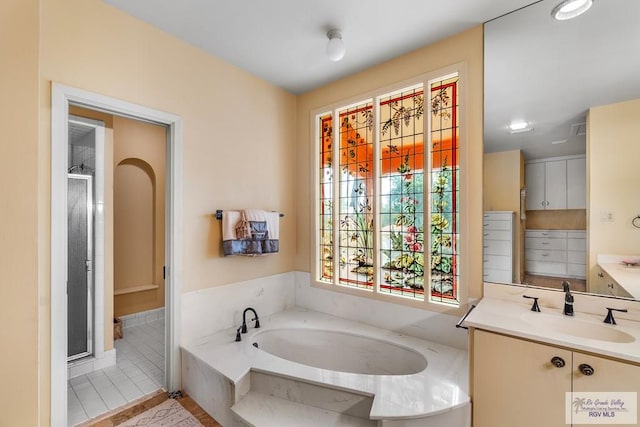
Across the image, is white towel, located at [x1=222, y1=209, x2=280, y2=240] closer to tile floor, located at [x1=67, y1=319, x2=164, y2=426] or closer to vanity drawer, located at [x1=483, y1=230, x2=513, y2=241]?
tile floor, located at [x1=67, y1=319, x2=164, y2=426]

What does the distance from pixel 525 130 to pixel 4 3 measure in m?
3.04

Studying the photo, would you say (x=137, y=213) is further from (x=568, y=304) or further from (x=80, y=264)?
(x=568, y=304)

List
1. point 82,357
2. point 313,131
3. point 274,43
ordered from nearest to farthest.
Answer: point 274,43 < point 82,357 < point 313,131

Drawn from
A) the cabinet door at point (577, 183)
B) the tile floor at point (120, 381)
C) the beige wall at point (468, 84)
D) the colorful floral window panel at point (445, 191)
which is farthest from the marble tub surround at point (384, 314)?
the tile floor at point (120, 381)

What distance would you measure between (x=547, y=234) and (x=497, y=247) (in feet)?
0.95

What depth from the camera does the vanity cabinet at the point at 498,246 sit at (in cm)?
196

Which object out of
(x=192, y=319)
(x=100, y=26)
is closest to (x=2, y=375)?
(x=192, y=319)

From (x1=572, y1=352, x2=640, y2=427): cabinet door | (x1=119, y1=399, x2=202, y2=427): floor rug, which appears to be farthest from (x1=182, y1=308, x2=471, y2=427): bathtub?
(x1=572, y1=352, x2=640, y2=427): cabinet door

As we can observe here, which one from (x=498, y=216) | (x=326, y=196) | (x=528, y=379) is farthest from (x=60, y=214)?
(x=498, y=216)

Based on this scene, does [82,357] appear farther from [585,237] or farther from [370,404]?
[585,237]

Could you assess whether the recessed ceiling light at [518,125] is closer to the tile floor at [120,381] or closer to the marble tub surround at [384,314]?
the marble tub surround at [384,314]

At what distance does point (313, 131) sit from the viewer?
302 cm

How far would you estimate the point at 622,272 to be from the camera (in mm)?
1614

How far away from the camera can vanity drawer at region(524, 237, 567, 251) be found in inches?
70.9
